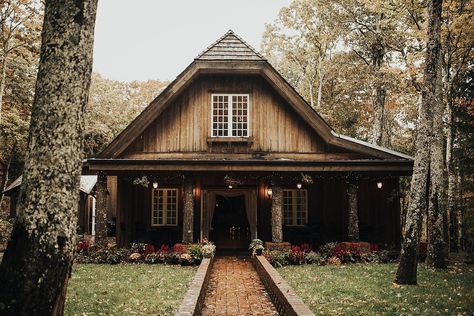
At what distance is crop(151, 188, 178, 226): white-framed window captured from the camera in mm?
17031

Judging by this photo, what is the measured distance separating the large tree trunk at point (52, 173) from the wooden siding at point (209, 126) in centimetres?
1127

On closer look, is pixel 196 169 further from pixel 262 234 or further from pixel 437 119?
pixel 437 119

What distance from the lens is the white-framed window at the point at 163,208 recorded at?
1703 centimetres

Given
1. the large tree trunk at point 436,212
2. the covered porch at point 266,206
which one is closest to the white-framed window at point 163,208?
the covered porch at point 266,206

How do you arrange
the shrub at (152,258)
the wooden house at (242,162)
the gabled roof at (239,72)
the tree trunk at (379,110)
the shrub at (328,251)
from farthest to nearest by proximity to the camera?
the tree trunk at (379,110) → the gabled roof at (239,72) → the wooden house at (242,162) → the shrub at (328,251) → the shrub at (152,258)

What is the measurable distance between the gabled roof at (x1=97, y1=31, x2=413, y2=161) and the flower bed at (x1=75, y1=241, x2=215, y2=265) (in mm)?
3448

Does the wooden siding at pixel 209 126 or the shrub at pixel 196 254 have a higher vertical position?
the wooden siding at pixel 209 126

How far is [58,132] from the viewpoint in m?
4.32

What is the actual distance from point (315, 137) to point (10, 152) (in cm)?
2099

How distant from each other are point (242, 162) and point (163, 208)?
14.8 feet

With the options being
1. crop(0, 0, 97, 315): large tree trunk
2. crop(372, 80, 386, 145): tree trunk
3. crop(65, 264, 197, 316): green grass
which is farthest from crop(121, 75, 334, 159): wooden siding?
crop(0, 0, 97, 315): large tree trunk

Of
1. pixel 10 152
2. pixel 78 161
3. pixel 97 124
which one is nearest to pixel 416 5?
pixel 78 161

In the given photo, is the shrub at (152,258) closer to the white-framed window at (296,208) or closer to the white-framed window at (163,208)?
the white-framed window at (163,208)

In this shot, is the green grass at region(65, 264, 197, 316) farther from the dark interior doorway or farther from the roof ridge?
the dark interior doorway
